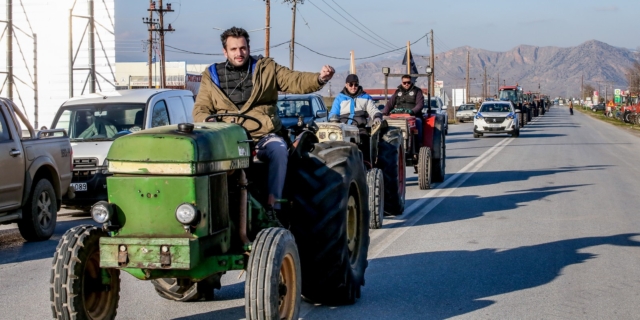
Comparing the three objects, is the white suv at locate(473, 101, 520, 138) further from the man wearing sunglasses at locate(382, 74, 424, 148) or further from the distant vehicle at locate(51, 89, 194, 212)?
the distant vehicle at locate(51, 89, 194, 212)

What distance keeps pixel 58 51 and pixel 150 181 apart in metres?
36.2

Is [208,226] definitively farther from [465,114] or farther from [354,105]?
[465,114]

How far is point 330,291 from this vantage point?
7.12 m

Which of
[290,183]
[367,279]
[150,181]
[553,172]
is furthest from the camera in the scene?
[553,172]

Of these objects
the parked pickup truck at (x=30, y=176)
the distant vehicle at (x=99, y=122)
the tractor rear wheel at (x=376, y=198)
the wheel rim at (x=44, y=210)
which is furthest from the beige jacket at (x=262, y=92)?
the distant vehicle at (x=99, y=122)

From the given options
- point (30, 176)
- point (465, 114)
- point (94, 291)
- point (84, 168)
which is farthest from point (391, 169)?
point (465, 114)

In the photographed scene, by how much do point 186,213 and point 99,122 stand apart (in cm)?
997

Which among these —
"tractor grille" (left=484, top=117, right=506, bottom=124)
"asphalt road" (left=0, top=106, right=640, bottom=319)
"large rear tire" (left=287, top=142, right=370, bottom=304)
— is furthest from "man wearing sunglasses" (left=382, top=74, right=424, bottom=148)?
"tractor grille" (left=484, top=117, right=506, bottom=124)

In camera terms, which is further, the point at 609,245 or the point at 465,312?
the point at 609,245

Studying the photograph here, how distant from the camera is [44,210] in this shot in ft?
39.1

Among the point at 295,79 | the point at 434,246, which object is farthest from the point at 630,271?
the point at 295,79

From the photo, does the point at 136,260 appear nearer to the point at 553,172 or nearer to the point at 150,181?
the point at 150,181

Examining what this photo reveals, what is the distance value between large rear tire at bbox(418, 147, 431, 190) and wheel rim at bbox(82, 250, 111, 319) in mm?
11451

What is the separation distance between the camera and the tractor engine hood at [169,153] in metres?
5.42
